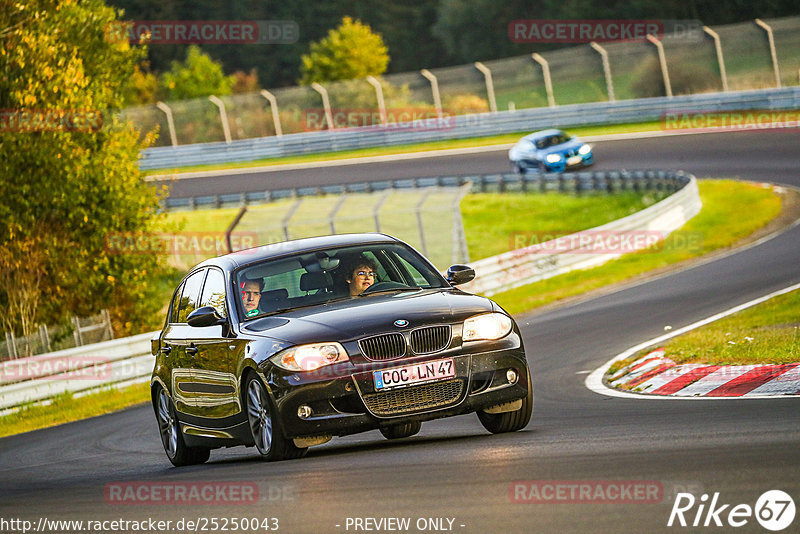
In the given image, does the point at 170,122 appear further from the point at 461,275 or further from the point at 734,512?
the point at 734,512

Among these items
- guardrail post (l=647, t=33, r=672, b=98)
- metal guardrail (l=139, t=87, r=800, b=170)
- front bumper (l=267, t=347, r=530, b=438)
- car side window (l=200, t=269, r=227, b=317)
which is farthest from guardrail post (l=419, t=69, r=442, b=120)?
front bumper (l=267, t=347, r=530, b=438)

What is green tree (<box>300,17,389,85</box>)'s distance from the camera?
68312 millimetres

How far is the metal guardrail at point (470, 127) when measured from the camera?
137 ft

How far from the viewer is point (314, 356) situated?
26.3 feet

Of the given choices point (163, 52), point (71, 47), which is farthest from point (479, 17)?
point (71, 47)

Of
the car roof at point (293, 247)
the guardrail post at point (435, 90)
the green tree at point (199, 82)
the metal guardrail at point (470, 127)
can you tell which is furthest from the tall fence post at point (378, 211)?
the green tree at point (199, 82)

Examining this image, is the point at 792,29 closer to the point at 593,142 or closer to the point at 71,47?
the point at 593,142

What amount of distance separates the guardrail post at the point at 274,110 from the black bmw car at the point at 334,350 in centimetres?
4361

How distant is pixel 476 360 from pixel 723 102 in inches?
1408

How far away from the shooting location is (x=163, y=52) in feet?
333

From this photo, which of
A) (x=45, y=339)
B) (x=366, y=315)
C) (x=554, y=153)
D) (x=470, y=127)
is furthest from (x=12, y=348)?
(x=470, y=127)

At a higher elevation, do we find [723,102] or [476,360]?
[476,360]

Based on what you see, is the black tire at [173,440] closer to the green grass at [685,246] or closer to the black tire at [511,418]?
the black tire at [511,418]

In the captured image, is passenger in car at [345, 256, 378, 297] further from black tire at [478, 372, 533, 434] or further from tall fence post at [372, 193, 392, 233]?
tall fence post at [372, 193, 392, 233]
